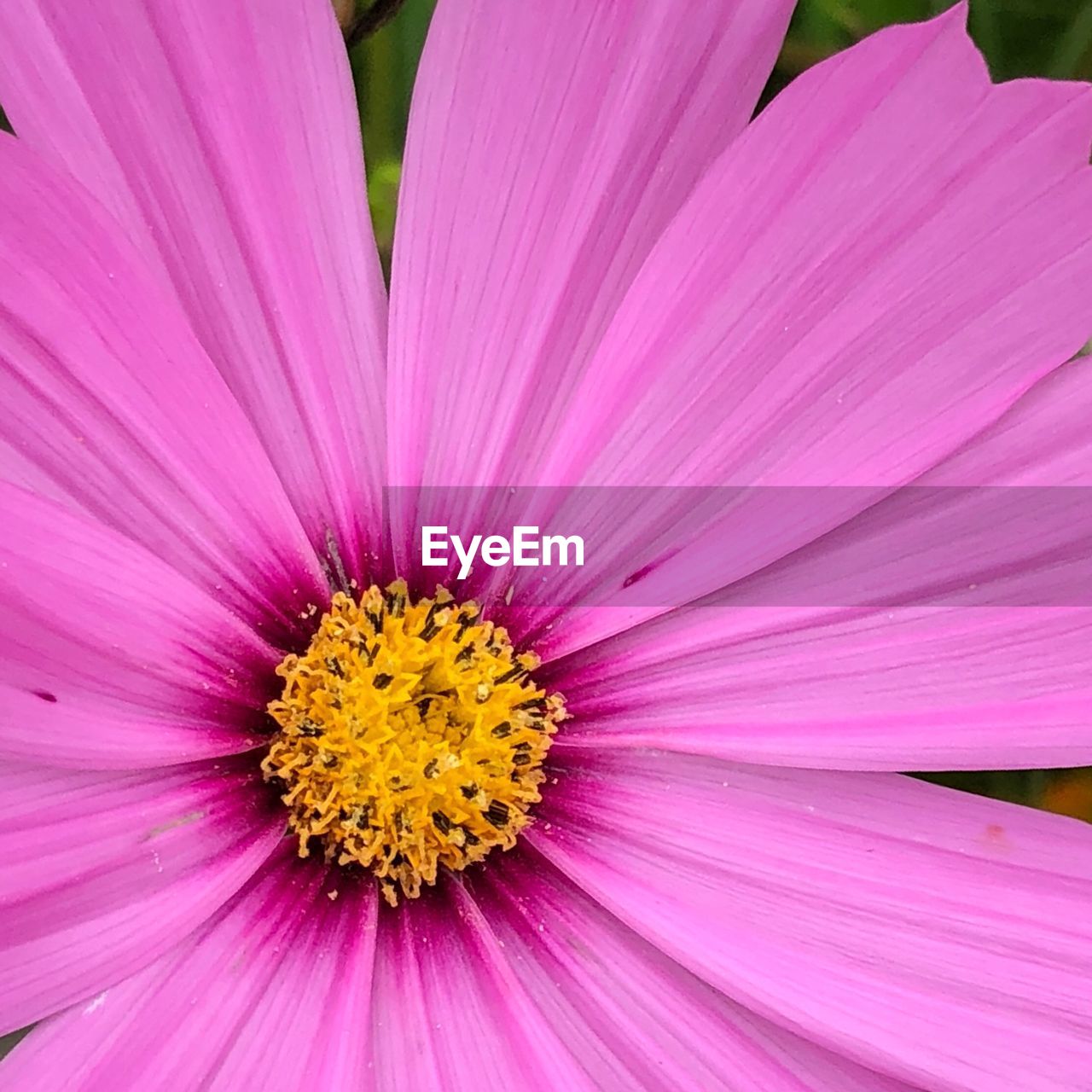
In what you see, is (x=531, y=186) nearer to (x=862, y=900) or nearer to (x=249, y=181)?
(x=249, y=181)

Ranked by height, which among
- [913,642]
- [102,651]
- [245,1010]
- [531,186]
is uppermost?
[531,186]

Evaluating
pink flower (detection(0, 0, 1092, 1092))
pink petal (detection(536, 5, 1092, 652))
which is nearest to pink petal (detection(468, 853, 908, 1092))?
pink flower (detection(0, 0, 1092, 1092))

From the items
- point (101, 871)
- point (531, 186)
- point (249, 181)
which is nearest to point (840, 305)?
point (531, 186)

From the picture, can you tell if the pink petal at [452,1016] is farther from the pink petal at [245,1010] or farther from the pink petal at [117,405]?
the pink petal at [117,405]

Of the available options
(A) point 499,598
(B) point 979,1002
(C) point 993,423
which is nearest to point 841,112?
(C) point 993,423

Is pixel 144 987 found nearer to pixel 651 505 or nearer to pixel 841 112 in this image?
pixel 651 505

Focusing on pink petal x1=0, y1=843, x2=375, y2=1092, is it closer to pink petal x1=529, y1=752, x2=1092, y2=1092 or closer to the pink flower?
the pink flower
